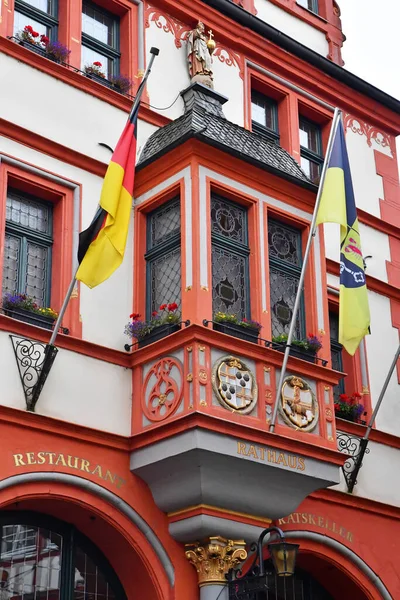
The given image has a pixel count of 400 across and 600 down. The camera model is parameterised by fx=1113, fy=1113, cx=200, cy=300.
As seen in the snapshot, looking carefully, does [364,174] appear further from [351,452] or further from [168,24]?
[351,452]

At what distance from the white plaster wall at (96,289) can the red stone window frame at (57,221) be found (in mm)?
134

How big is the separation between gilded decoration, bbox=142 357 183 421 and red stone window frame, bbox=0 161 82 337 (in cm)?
98

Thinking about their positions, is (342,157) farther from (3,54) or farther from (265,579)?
(265,579)

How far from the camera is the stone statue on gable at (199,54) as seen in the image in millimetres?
15477

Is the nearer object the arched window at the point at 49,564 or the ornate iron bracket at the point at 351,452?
the arched window at the point at 49,564

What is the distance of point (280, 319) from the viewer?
13.7 meters

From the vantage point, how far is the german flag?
11.9 meters

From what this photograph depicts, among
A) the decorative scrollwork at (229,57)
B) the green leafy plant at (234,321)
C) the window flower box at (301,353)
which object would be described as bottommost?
the window flower box at (301,353)

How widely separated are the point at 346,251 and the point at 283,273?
0.86m

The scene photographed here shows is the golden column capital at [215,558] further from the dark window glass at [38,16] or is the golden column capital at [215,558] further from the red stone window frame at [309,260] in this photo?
the dark window glass at [38,16]

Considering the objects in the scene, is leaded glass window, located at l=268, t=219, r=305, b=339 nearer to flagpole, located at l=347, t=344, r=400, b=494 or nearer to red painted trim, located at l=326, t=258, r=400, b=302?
flagpole, located at l=347, t=344, r=400, b=494

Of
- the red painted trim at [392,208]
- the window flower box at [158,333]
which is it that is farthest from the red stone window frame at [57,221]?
the red painted trim at [392,208]

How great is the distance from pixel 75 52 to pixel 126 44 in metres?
1.10

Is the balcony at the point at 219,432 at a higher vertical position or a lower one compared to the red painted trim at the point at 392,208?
lower
